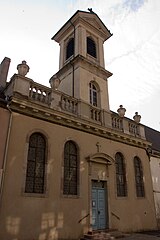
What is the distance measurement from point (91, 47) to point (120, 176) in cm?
871

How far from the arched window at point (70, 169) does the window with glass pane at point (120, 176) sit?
2962 millimetres

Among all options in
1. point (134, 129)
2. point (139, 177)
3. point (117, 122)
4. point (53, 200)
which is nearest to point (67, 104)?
point (117, 122)

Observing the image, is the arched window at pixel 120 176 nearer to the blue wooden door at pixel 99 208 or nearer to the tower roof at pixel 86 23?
the blue wooden door at pixel 99 208

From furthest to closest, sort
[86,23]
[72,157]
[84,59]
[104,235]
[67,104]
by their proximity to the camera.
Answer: [86,23] < [84,59] < [67,104] < [72,157] < [104,235]

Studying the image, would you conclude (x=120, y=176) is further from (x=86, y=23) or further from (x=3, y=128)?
(x=86, y=23)

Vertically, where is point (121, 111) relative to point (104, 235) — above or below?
above

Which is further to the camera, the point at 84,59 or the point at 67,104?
the point at 84,59

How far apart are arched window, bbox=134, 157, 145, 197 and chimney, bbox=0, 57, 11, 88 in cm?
890

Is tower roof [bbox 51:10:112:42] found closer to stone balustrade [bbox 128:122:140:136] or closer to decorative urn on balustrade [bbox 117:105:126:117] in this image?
decorative urn on balustrade [bbox 117:105:126:117]

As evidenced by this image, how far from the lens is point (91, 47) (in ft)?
47.6

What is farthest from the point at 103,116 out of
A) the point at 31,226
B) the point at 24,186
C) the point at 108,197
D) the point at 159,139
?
the point at 159,139

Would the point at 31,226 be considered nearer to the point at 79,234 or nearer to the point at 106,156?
the point at 79,234

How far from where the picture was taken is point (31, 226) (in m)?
7.40

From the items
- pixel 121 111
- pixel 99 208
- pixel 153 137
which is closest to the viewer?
pixel 99 208
